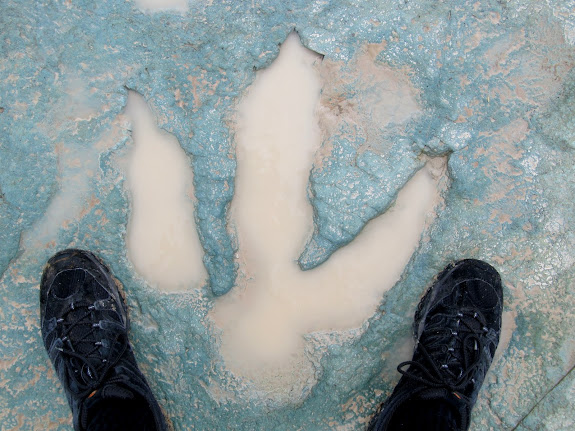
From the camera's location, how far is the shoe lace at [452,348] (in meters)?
1.83

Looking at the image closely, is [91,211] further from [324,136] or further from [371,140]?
[371,140]

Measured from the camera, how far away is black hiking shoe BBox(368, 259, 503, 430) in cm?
180

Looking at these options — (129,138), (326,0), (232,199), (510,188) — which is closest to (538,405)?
(510,188)

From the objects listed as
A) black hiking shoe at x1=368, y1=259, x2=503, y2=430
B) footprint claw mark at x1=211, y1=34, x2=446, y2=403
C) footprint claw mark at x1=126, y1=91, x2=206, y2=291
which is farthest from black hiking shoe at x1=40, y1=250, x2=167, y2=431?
black hiking shoe at x1=368, y1=259, x2=503, y2=430

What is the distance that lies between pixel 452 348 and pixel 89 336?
1.33 meters

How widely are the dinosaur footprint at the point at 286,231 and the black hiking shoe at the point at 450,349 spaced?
0.20 metres

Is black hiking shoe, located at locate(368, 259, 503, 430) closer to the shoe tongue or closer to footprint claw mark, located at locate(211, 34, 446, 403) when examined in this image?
the shoe tongue

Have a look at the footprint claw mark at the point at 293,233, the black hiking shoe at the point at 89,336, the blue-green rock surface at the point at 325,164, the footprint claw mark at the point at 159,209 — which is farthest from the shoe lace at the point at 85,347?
the footprint claw mark at the point at 293,233

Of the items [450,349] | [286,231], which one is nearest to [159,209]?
[286,231]

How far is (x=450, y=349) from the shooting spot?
1860 millimetres

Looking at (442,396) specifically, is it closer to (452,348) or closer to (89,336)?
(452,348)

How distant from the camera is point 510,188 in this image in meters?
1.84

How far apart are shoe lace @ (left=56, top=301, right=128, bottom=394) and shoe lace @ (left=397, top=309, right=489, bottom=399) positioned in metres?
1.05

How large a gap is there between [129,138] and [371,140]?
2.87ft
